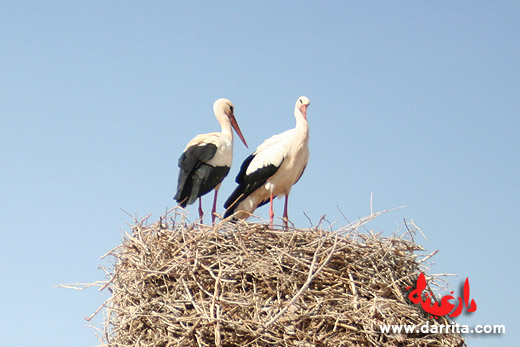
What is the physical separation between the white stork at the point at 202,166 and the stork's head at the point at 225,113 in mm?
412

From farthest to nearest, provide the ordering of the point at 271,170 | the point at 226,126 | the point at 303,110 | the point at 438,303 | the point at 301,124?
the point at 226,126
the point at 303,110
the point at 301,124
the point at 271,170
the point at 438,303

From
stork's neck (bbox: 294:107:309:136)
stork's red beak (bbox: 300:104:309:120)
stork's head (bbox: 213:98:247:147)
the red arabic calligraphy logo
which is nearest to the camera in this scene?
the red arabic calligraphy logo

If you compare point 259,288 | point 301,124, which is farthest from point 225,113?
point 259,288

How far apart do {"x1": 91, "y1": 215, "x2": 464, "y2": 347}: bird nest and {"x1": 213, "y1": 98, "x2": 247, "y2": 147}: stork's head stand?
3.24m

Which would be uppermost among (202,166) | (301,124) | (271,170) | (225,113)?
(225,113)

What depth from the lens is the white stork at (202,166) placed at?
8727mm

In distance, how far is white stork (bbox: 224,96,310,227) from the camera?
8.52 meters

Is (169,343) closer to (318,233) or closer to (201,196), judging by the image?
(318,233)

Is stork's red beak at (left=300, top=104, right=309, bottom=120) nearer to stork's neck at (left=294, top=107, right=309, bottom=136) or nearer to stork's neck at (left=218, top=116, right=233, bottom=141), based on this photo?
stork's neck at (left=294, top=107, right=309, bottom=136)

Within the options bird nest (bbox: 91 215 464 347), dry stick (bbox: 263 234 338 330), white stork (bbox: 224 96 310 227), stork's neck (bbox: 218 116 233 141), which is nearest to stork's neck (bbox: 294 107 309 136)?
white stork (bbox: 224 96 310 227)

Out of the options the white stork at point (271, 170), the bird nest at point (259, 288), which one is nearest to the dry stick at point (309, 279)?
the bird nest at point (259, 288)

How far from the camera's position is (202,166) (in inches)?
347

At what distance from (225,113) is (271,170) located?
1.44 m

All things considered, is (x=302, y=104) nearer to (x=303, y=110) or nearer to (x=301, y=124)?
(x=303, y=110)
